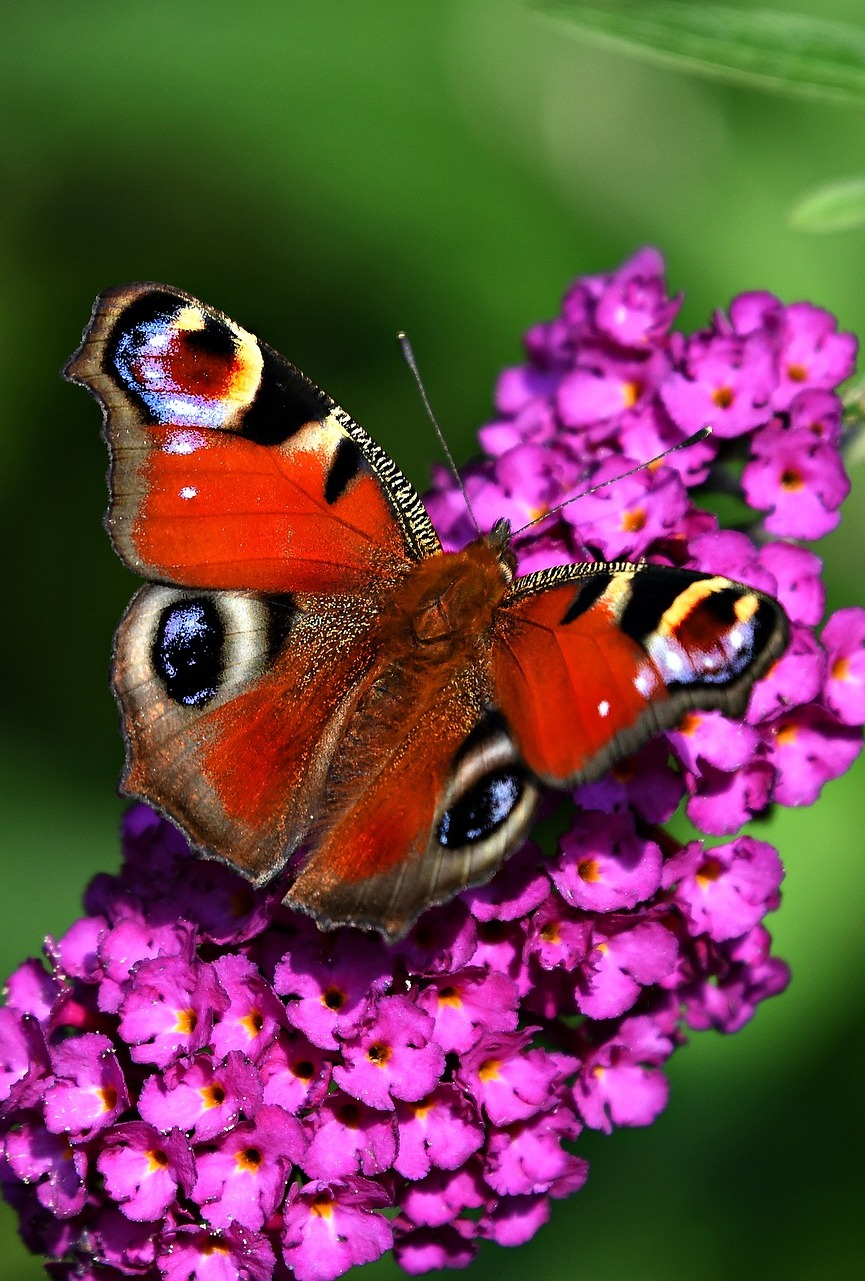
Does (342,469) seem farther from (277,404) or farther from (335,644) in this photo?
(335,644)

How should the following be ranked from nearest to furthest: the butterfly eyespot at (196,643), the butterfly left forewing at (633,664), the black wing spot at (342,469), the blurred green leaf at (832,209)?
the butterfly left forewing at (633,664), the butterfly eyespot at (196,643), the black wing spot at (342,469), the blurred green leaf at (832,209)

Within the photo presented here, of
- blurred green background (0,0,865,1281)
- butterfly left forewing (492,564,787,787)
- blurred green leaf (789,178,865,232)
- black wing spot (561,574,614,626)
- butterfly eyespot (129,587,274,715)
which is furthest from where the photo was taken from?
blurred green background (0,0,865,1281)

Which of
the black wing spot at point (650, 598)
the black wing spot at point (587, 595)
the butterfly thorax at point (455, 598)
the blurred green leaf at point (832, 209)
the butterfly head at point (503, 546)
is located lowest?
the butterfly thorax at point (455, 598)

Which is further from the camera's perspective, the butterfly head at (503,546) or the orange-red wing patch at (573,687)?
the butterfly head at (503,546)

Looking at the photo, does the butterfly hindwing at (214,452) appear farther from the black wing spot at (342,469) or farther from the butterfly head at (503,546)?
the butterfly head at (503,546)

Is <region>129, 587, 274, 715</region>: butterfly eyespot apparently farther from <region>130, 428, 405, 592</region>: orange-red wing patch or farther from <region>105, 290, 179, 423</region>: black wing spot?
<region>105, 290, 179, 423</region>: black wing spot

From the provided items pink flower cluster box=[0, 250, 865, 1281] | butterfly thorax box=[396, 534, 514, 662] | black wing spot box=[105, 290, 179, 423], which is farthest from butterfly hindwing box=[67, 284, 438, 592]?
pink flower cluster box=[0, 250, 865, 1281]

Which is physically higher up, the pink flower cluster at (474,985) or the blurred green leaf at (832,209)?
the blurred green leaf at (832,209)

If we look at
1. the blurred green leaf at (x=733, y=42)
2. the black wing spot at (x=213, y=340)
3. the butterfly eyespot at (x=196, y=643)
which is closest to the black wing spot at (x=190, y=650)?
the butterfly eyespot at (x=196, y=643)
